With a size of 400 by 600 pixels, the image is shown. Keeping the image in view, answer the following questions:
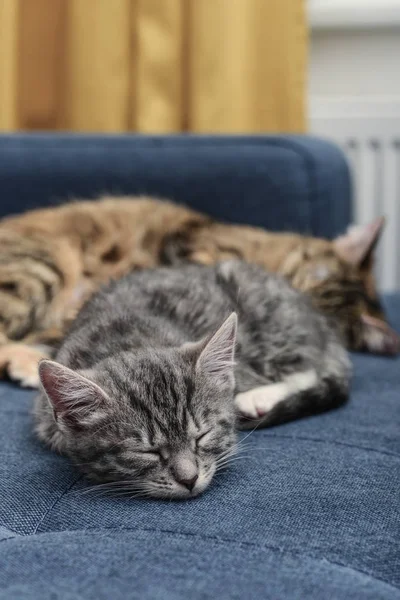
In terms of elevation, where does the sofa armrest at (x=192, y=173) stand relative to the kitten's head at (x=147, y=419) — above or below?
above

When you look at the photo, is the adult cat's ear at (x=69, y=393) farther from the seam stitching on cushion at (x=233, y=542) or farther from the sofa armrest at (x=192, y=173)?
the sofa armrest at (x=192, y=173)

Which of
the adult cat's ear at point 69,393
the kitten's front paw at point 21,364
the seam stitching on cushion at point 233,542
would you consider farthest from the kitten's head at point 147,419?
the kitten's front paw at point 21,364

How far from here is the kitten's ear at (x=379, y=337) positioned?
216 centimetres

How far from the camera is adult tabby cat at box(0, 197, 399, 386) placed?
209cm

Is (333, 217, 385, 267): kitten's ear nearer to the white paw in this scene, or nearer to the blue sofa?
the blue sofa

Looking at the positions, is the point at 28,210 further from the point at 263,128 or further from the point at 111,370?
the point at 111,370

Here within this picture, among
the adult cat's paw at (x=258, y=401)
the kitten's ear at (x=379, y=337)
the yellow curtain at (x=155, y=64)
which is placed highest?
the yellow curtain at (x=155, y=64)

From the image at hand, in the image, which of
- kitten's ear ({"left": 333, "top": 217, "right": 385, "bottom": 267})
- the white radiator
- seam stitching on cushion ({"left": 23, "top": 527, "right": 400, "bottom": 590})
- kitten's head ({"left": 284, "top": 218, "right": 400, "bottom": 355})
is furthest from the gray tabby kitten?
the white radiator

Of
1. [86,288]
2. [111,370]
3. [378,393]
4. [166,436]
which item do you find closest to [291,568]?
[166,436]

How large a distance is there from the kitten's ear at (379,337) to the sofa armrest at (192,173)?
45 centimetres

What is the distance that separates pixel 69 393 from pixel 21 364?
2.21ft

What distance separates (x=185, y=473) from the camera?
1175mm

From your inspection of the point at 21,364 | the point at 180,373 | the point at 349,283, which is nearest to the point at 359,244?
the point at 349,283

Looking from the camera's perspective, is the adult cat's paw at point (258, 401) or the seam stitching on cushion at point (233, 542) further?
the adult cat's paw at point (258, 401)
